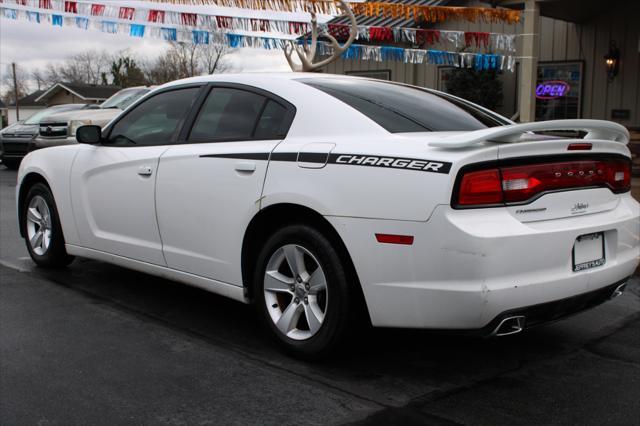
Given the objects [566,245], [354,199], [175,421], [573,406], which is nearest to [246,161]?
[354,199]

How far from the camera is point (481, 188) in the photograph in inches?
122

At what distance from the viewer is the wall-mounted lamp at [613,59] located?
14.2 metres

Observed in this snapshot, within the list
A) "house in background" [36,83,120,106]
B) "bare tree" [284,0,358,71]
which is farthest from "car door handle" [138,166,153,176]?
"house in background" [36,83,120,106]

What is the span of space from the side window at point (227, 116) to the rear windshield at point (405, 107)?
1.17ft

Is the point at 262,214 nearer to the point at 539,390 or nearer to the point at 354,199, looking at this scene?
the point at 354,199

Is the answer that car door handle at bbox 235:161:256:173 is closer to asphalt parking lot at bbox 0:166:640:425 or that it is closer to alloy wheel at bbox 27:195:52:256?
asphalt parking lot at bbox 0:166:640:425

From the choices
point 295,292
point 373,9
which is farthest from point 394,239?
point 373,9

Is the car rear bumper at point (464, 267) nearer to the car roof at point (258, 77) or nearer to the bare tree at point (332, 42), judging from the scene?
the car roof at point (258, 77)

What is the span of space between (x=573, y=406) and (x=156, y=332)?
244 cm

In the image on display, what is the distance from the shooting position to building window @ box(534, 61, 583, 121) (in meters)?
15.3

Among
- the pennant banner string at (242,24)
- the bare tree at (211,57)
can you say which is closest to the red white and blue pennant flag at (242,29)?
the pennant banner string at (242,24)

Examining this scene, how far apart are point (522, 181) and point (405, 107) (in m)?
1.06

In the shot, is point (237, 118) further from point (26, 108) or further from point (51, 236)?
point (26, 108)

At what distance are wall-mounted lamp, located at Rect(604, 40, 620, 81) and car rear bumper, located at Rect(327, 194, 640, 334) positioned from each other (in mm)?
12176
